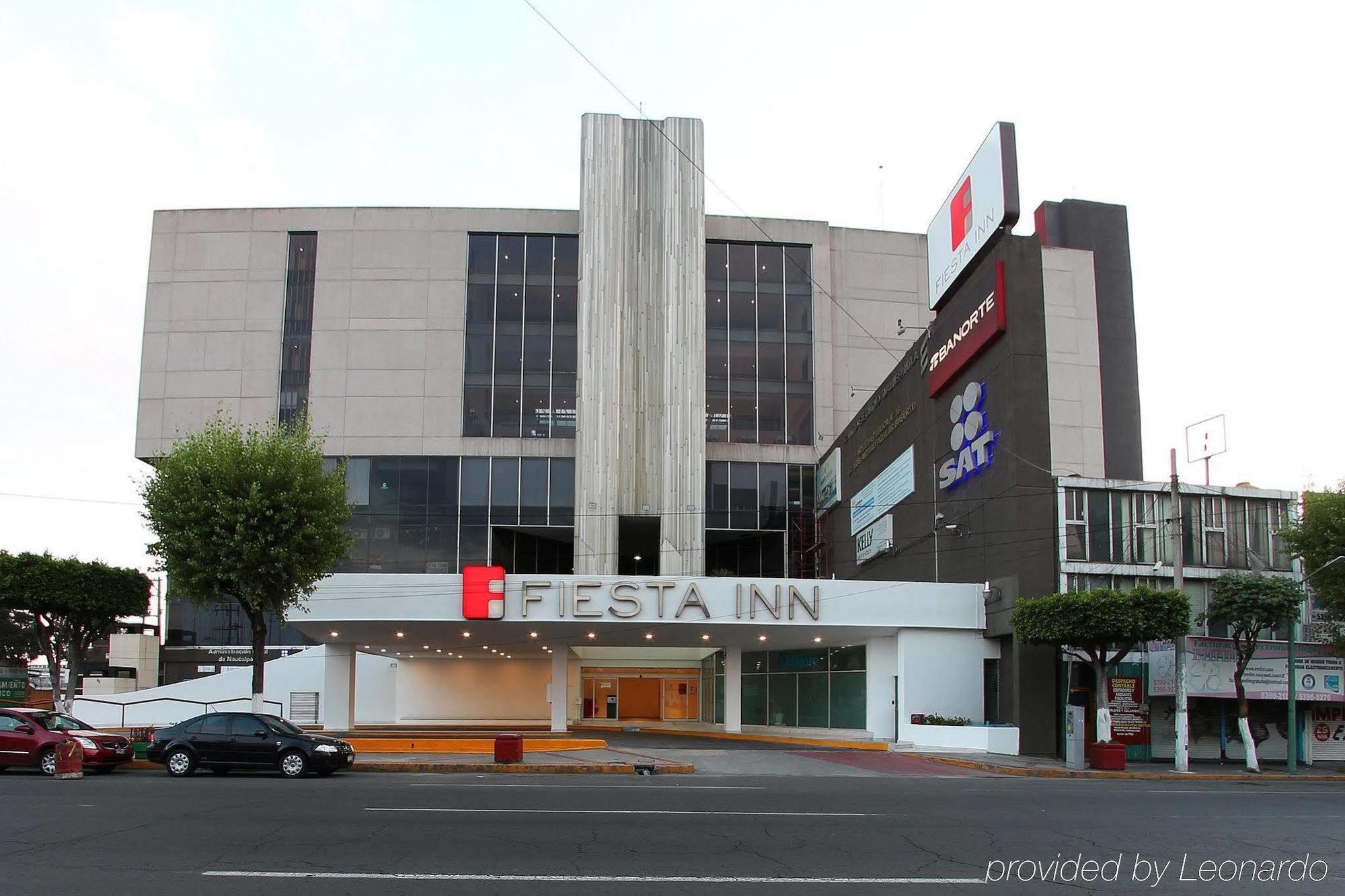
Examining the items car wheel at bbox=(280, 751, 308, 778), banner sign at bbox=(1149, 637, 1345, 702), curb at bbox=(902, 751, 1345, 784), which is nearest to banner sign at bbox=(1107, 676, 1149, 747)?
banner sign at bbox=(1149, 637, 1345, 702)

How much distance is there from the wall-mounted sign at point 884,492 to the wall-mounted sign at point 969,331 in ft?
11.7

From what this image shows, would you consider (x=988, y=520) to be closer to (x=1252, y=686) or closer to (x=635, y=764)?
(x=1252, y=686)

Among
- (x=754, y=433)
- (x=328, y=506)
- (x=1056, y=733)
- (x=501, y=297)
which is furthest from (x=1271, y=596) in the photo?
(x=501, y=297)

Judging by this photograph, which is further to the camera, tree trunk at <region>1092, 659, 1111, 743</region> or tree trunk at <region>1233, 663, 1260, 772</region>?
tree trunk at <region>1233, 663, 1260, 772</region>

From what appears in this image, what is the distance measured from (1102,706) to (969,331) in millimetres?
12372

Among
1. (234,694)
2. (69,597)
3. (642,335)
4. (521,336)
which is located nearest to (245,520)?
(69,597)

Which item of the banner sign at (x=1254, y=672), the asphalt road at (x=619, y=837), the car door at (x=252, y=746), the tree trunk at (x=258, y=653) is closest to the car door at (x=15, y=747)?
the asphalt road at (x=619, y=837)

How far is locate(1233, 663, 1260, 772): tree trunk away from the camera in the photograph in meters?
27.2

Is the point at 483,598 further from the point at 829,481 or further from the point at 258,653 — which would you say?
the point at 829,481

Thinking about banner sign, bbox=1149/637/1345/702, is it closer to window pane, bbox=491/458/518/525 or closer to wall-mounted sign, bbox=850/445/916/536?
wall-mounted sign, bbox=850/445/916/536

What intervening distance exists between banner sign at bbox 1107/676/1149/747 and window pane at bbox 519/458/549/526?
1274 inches

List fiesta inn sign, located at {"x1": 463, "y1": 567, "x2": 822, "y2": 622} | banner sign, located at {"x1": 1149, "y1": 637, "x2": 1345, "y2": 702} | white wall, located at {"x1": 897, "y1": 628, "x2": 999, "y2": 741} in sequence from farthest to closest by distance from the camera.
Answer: fiesta inn sign, located at {"x1": 463, "y1": 567, "x2": 822, "y2": 622} → white wall, located at {"x1": 897, "y1": 628, "x2": 999, "y2": 741} → banner sign, located at {"x1": 1149, "y1": 637, "x2": 1345, "y2": 702}

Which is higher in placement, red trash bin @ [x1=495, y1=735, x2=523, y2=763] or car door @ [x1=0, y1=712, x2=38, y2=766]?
car door @ [x1=0, y1=712, x2=38, y2=766]

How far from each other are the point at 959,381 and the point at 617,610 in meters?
13.6
